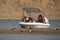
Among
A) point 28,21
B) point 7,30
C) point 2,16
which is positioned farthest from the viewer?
point 2,16

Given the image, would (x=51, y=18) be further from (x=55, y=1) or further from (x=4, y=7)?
(x=4, y=7)

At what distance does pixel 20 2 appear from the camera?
19.8m

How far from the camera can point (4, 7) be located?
63.8 feet

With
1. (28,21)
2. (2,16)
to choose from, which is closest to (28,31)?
(28,21)

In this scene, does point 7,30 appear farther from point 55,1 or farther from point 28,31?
point 55,1

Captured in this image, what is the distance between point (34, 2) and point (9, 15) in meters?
1.81

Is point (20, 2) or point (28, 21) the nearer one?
point (28, 21)

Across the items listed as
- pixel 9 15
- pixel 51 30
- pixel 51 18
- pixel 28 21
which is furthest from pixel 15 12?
pixel 51 30

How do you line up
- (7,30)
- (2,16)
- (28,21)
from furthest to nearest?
(2,16) < (28,21) < (7,30)

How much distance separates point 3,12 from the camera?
1942 centimetres

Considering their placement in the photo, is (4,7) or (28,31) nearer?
(28,31)

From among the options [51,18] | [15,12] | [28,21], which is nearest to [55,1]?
[51,18]

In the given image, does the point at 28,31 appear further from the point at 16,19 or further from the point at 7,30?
the point at 16,19

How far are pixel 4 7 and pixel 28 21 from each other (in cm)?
1284
